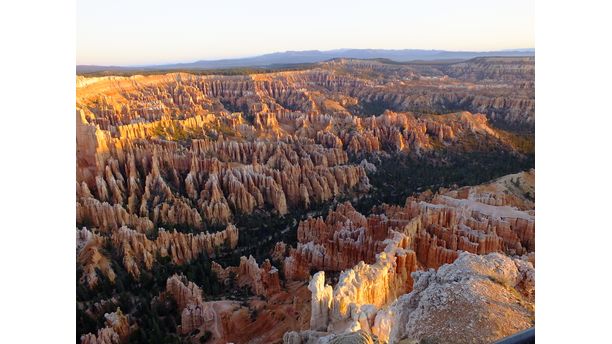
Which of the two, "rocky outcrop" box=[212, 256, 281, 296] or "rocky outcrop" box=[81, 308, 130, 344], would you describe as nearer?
"rocky outcrop" box=[81, 308, 130, 344]

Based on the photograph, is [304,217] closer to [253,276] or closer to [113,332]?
[253,276]

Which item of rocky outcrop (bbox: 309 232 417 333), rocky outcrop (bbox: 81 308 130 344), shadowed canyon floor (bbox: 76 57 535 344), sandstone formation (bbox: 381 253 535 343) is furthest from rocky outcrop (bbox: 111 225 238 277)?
sandstone formation (bbox: 381 253 535 343)

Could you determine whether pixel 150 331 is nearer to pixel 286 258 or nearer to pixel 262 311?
pixel 262 311

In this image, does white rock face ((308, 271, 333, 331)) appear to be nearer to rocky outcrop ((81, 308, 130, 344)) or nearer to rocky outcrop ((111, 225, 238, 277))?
rocky outcrop ((81, 308, 130, 344))

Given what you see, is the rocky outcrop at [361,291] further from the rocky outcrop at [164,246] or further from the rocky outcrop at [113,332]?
the rocky outcrop at [164,246]

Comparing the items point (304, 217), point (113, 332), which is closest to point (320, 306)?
point (113, 332)

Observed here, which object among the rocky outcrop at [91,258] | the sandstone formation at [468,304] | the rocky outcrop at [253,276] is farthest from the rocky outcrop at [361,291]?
the rocky outcrop at [91,258]
